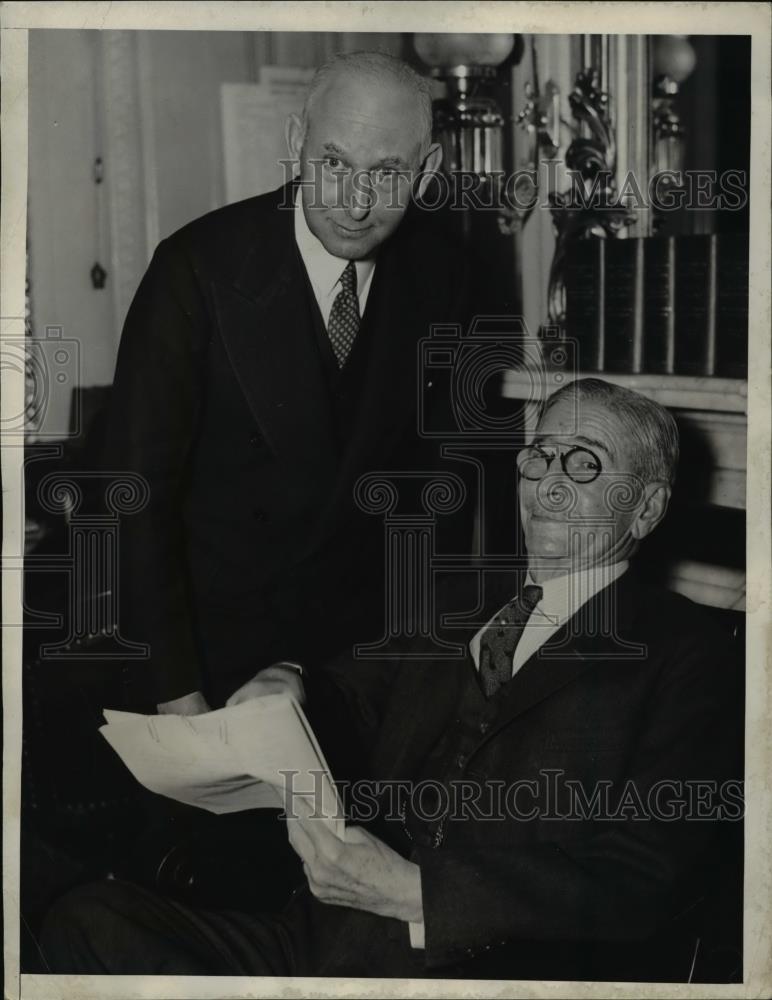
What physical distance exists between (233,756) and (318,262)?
3.09 ft

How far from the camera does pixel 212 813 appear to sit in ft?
6.89

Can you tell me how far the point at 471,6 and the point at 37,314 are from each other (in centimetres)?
101

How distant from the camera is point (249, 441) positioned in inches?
83.2

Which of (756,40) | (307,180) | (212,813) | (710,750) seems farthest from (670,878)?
(756,40)

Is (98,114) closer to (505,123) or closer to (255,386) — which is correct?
(255,386)

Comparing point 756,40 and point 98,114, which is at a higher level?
point 756,40

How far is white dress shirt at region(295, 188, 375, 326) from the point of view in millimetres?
2096

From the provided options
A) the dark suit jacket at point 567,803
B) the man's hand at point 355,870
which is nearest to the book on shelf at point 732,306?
the dark suit jacket at point 567,803

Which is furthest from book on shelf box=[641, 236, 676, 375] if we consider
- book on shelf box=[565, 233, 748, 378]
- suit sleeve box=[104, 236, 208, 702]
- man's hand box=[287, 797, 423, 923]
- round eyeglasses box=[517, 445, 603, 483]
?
man's hand box=[287, 797, 423, 923]

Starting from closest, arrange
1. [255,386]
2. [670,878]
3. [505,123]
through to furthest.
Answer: [670,878]
[255,386]
[505,123]

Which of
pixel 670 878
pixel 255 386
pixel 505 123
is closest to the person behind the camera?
pixel 670 878

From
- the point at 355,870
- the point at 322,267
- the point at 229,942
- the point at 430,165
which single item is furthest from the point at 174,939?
the point at 430,165

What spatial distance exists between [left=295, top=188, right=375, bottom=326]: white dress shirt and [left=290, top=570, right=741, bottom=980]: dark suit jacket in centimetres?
73

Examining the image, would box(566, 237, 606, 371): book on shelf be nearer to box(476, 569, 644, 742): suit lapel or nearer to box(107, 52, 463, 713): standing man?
box(107, 52, 463, 713): standing man
